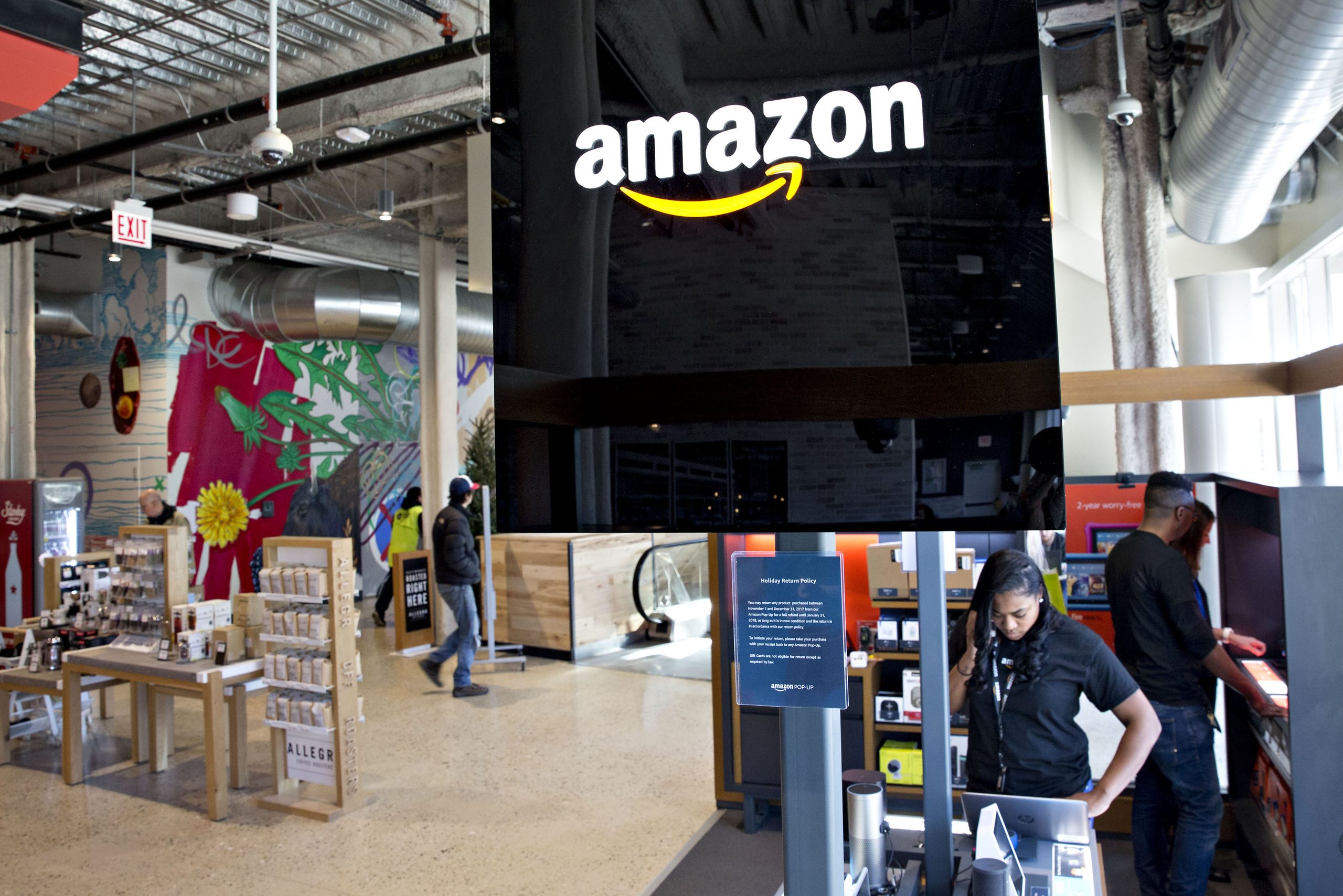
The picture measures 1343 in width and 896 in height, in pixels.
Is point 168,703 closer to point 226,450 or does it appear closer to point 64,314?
point 226,450

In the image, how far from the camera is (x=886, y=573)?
162 inches

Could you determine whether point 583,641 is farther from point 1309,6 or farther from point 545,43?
point 545,43

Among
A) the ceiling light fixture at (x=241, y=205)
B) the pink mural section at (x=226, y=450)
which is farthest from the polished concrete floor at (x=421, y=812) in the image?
the pink mural section at (x=226, y=450)

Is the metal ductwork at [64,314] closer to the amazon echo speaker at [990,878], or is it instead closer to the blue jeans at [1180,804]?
the blue jeans at [1180,804]

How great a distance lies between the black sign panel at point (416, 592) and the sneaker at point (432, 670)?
25.4 inches

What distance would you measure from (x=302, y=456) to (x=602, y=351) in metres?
12.2

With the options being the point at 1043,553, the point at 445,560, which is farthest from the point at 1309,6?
the point at 445,560

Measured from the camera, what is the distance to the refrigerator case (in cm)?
833

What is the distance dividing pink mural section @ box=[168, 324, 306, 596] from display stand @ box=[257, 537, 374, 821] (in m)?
7.62

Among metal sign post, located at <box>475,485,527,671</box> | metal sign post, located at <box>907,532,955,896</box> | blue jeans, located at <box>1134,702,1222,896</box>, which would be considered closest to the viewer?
metal sign post, located at <box>907,532,955,896</box>

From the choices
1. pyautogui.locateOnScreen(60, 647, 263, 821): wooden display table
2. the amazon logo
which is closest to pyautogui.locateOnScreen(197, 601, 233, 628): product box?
pyautogui.locateOnScreen(60, 647, 263, 821): wooden display table

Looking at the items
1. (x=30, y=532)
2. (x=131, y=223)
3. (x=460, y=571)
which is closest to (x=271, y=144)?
(x=131, y=223)

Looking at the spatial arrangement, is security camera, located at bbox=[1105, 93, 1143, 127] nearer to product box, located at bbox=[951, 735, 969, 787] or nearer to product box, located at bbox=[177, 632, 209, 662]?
product box, located at bbox=[951, 735, 969, 787]

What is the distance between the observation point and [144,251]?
11.1m
